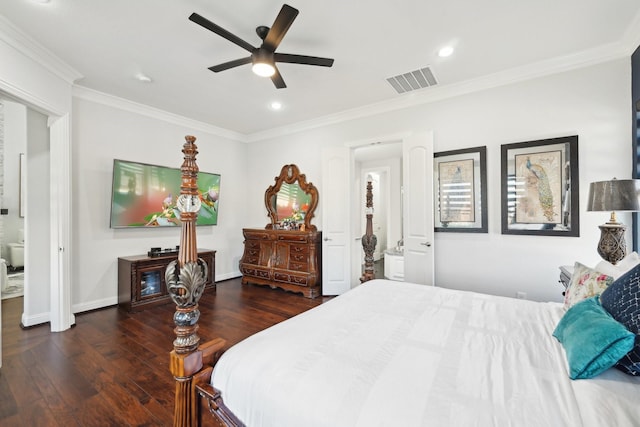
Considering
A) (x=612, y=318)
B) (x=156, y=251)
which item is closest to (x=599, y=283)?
(x=612, y=318)

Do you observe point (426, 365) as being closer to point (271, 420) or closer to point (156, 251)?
point (271, 420)

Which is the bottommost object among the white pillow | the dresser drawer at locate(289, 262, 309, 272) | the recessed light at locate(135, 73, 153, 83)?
the dresser drawer at locate(289, 262, 309, 272)

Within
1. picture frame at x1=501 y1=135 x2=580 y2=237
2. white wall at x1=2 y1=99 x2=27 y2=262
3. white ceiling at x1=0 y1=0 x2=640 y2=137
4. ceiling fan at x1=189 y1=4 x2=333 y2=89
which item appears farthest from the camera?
white wall at x1=2 y1=99 x2=27 y2=262

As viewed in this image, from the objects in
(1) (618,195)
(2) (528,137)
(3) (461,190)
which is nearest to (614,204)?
(1) (618,195)

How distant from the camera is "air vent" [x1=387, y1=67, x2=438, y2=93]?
324 centimetres

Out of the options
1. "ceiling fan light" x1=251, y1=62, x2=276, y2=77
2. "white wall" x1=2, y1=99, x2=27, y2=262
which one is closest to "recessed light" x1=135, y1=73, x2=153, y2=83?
"ceiling fan light" x1=251, y1=62, x2=276, y2=77

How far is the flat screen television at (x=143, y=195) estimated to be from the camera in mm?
3938

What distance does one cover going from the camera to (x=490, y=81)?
328cm

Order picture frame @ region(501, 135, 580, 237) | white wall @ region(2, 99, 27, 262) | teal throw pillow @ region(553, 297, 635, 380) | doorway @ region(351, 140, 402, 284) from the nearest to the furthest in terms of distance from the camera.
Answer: teal throw pillow @ region(553, 297, 635, 380)
picture frame @ region(501, 135, 580, 237)
white wall @ region(2, 99, 27, 262)
doorway @ region(351, 140, 402, 284)

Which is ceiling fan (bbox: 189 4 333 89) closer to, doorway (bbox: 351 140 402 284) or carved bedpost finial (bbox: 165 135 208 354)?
carved bedpost finial (bbox: 165 135 208 354)

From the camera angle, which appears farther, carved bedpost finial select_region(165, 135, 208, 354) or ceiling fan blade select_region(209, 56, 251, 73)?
ceiling fan blade select_region(209, 56, 251, 73)

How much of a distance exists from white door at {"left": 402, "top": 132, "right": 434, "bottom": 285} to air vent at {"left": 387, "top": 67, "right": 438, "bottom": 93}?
0.62 m

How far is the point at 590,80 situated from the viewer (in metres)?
2.83

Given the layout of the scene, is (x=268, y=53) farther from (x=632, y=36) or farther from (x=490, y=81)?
(x=632, y=36)
